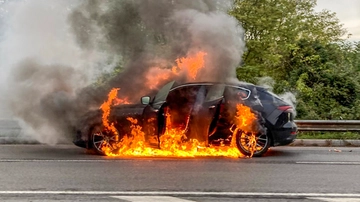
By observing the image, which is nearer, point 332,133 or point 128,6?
point 128,6

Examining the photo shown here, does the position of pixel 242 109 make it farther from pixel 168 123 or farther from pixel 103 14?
pixel 103 14

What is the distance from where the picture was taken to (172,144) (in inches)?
397

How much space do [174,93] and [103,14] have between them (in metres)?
3.05

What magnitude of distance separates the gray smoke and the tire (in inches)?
52.0

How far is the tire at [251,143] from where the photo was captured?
10281mm

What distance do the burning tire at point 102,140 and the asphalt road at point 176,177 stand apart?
30 cm

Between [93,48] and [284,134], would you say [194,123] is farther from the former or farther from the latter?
[93,48]

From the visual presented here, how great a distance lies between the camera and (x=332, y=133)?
14.0 metres

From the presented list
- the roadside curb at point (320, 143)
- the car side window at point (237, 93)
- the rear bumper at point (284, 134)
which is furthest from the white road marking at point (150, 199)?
the roadside curb at point (320, 143)

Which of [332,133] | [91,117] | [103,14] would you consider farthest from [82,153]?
[332,133]

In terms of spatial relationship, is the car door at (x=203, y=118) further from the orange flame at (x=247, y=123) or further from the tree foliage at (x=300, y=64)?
the tree foliage at (x=300, y=64)

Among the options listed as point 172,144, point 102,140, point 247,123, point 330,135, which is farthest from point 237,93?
point 330,135

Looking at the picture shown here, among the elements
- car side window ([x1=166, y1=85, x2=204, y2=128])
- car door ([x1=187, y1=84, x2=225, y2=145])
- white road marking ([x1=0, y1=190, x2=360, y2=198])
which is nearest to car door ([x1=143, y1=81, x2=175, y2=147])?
car side window ([x1=166, y1=85, x2=204, y2=128])

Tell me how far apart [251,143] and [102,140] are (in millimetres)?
3002
